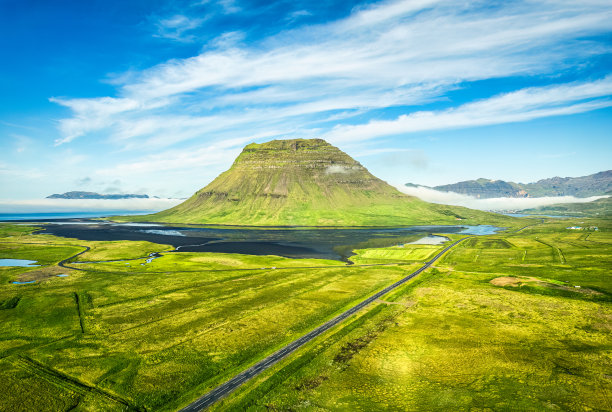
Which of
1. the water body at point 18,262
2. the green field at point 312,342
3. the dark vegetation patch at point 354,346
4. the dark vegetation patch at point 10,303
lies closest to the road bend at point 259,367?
the green field at point 312,342

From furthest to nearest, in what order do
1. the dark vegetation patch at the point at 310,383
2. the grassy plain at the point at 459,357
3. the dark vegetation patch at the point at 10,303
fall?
the dark vegetation patch at the point at 10,303, the dark vegetation patch at the point at 310,383, the grassy plain at the point at 459,357

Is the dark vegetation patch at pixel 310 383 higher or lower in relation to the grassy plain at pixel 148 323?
lower

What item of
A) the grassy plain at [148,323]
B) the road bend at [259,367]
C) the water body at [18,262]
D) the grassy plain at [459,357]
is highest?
the water body at [18,262]

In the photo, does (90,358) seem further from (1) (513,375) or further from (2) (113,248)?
(2) (113,248)

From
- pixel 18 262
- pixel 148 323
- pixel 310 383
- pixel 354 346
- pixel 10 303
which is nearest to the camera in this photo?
pixel 310 383

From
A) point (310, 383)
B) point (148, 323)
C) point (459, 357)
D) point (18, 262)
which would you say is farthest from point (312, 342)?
point (18, 262)

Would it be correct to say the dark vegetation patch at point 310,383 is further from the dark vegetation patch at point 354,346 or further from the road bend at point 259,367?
the road bend at point 259,367

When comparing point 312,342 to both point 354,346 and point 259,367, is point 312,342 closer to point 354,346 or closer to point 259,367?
point 354,346
